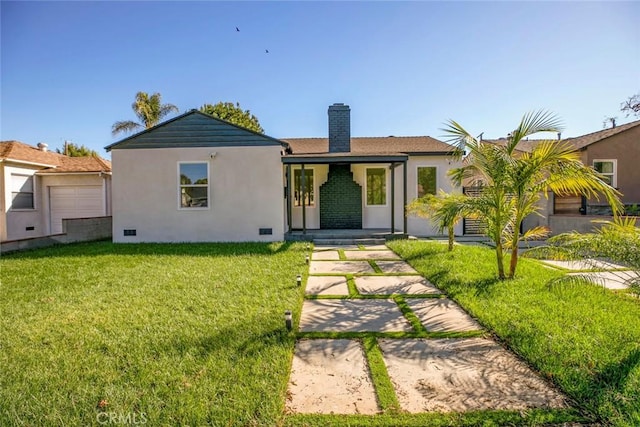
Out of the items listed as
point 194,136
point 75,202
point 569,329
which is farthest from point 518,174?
point 75,202

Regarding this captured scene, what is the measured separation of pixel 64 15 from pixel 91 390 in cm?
1166

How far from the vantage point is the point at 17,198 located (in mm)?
12922

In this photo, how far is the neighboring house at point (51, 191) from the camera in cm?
1320

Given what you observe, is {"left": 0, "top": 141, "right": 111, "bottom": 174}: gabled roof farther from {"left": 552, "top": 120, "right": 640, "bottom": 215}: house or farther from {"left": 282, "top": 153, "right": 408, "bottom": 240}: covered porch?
{"left": 552, "top": 120, "right": 640, "bottom": 215}: house

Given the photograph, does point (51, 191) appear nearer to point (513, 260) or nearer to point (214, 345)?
point (214, 345)

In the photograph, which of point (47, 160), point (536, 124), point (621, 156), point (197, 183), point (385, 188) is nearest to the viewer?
point (536, 124)

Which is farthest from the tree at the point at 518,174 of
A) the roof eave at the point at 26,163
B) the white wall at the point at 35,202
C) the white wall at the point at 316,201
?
the roof eave at the point at 26,163

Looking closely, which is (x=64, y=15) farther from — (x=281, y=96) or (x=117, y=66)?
(x=281, y=96)

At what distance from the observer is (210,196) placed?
11141 millimetres

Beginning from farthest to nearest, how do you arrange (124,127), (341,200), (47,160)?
1. (124,127)
2. (47,160)
3. (341,200)

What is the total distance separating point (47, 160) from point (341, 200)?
13.9m

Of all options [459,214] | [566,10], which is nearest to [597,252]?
[459,214]

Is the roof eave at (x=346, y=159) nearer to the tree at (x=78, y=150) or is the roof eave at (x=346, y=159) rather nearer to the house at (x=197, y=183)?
the house at (x=197, y=183)
